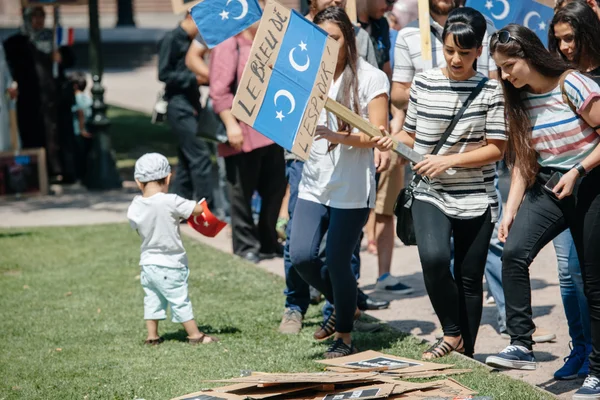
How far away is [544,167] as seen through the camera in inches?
212

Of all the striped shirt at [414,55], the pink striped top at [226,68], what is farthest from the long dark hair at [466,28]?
the pink striped top at [226,68]

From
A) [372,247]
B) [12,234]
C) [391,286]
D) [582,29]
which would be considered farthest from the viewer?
[12,234]

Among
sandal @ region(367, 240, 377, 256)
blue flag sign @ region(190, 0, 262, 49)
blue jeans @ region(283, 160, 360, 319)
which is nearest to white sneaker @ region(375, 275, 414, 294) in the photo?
blue jeans @ region(283, 160, 360, 319)

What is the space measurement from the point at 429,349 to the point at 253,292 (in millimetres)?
2615

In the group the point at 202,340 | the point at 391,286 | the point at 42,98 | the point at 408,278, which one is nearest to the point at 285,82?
the point at 202,340

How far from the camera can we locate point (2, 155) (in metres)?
13.8

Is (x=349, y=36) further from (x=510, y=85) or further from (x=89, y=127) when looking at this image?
(x=89, y=127)

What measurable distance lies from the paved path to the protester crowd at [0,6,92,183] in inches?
33.4

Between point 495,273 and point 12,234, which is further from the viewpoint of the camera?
point 12,234

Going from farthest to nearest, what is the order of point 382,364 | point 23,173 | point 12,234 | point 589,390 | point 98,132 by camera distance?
point 98,132, point 23,173, point 12,234, point 382,364, point 589,390

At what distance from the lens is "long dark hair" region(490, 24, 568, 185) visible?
A: 5227 millimetres

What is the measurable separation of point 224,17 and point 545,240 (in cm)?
241

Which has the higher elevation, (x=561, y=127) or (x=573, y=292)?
(x=561, y=127)

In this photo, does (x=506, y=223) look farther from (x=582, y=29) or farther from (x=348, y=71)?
(x=348, y=71)
